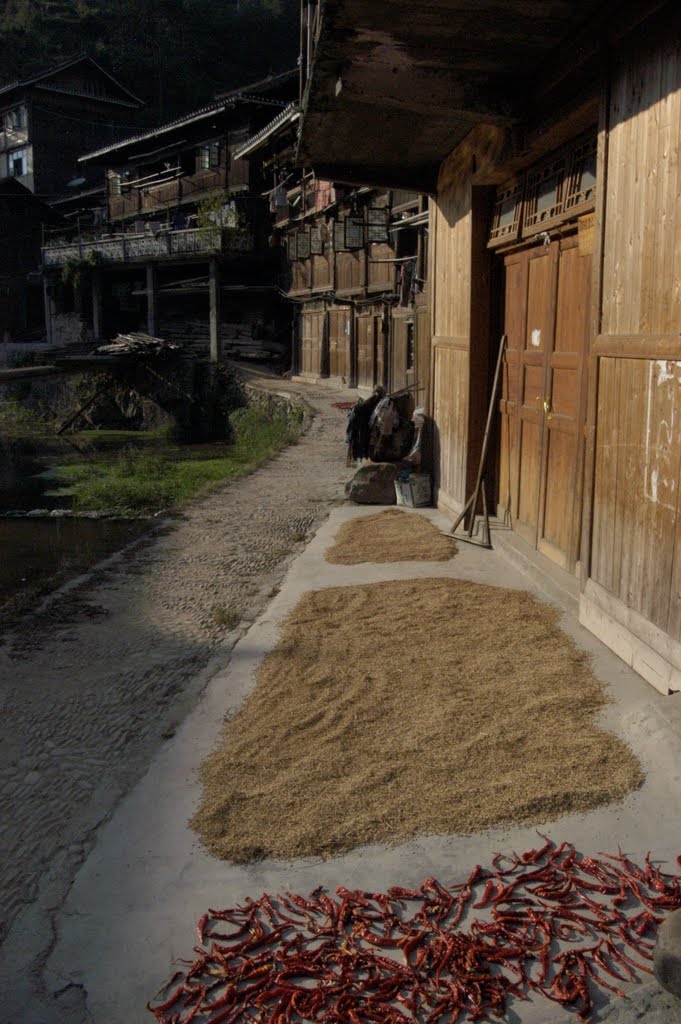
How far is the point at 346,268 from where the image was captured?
950 inches

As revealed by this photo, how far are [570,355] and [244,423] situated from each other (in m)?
18.9

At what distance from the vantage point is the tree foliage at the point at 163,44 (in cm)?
5203

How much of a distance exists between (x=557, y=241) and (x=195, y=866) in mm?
5026

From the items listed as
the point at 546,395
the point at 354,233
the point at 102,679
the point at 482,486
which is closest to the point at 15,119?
the point at 354,233

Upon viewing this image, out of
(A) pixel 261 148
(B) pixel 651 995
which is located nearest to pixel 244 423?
(A) pixel 261 148

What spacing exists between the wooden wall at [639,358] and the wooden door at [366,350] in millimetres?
18090

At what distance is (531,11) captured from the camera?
16.4 feet

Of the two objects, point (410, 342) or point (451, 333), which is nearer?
point (451, 333)

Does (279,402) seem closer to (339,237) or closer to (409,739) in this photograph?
(339,237)

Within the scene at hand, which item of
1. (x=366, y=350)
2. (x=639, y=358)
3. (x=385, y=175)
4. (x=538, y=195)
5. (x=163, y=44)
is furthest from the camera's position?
(x=163, y=44)

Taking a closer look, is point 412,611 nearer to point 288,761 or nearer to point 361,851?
point 288,761

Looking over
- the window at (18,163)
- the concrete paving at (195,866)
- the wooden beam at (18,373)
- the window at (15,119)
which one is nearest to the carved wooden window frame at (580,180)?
the concrete paving at (195,866)

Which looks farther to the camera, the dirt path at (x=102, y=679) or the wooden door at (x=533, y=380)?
the wooden door at (x=533, y=380)

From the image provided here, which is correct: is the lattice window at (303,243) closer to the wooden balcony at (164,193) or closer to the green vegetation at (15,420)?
the wooden balcony at (164,193)
